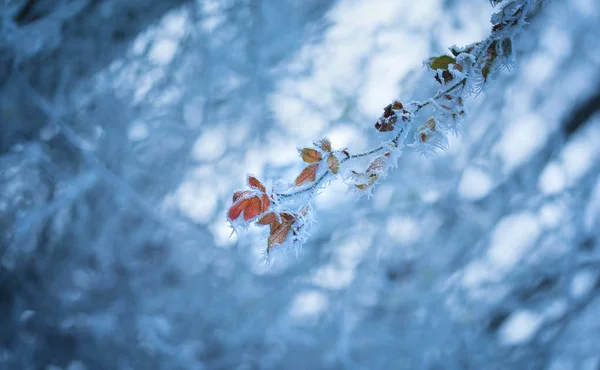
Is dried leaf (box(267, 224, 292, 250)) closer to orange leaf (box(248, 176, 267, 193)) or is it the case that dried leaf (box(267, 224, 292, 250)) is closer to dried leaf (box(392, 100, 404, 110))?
orange leaf (box(248, 176, 267, 193))

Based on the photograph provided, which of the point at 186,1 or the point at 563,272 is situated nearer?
the point at 563,272

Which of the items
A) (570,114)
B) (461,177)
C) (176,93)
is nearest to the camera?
(570,114)

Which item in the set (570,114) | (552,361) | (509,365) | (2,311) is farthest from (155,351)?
(570,114)

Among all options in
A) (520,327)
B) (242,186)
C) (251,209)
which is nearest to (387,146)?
(251,209)

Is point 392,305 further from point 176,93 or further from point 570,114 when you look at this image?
point 176,93

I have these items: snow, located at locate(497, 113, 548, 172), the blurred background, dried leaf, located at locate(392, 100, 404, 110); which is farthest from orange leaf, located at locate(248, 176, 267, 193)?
snow, located at locate(497, 113, 548, 172)

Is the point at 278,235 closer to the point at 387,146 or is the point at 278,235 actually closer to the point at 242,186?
the point at 387,146
